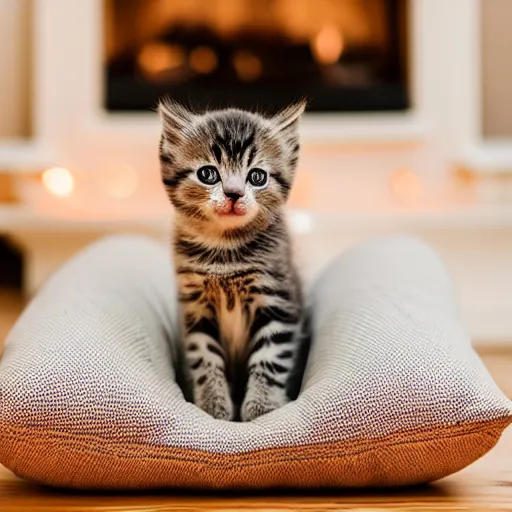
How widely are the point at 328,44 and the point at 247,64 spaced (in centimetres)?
26

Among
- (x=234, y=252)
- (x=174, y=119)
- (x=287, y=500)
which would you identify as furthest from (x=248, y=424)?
(x=174, y=119)

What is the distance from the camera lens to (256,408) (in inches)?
43.8

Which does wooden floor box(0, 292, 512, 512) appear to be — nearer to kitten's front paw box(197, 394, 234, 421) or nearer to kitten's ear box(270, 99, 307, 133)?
kitten's front paw box(197, 394, 234, 421)

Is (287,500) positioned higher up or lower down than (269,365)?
lower down

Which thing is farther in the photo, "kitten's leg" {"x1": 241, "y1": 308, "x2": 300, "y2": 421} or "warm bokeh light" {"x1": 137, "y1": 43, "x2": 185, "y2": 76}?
"warm bokeh light" {"x1": 137, "y1": 43, "x2": 185, "y2": 76}

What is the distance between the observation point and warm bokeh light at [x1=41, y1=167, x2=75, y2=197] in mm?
2639

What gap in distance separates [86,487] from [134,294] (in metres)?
0.36

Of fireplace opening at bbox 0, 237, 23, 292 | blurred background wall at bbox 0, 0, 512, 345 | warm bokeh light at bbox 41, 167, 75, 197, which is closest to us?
blurred background wall at bbox 0, 0, 512, 345

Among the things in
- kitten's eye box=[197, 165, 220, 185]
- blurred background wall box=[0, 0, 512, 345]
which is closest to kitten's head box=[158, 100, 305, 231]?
kitten's eye box=[197, 165, 220, 185]

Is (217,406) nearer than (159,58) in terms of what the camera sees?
Yes

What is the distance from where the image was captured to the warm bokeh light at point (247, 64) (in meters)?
2.76

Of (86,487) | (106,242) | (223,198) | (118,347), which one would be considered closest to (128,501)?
(86,487)

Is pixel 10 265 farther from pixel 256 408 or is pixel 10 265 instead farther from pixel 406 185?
pixel 256 408

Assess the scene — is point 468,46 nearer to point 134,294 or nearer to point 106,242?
point 106,242
